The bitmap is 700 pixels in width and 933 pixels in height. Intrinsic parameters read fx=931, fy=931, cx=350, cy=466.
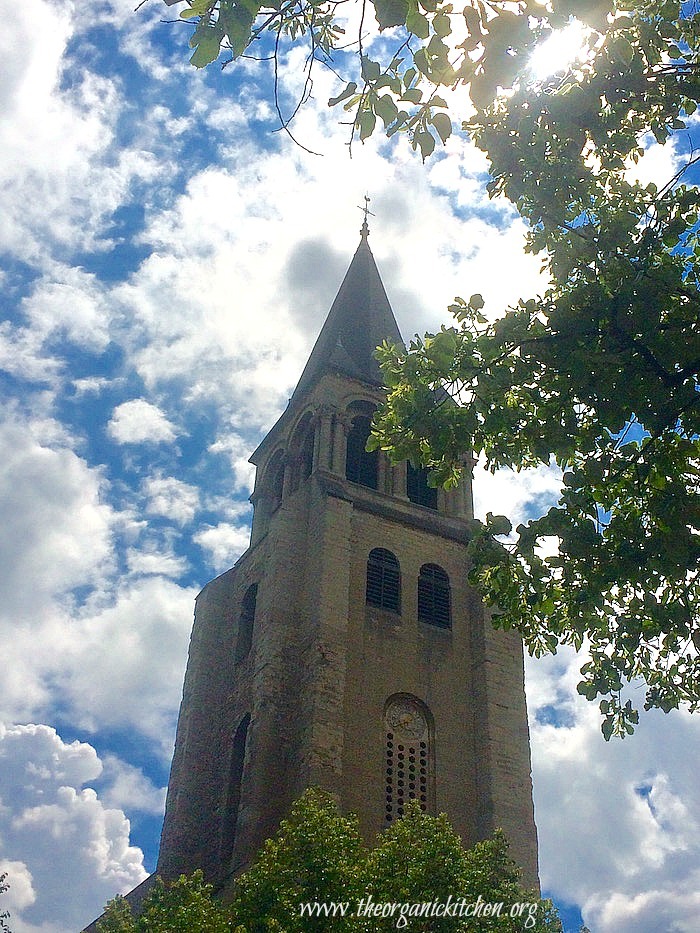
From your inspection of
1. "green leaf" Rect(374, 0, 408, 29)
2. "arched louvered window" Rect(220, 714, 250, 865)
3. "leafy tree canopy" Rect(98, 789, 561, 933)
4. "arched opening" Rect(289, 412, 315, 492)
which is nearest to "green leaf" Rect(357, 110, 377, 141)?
"green leaf" Rect(374, 0, 408, 29)

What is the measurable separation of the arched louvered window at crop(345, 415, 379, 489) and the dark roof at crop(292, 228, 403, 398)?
174 cm

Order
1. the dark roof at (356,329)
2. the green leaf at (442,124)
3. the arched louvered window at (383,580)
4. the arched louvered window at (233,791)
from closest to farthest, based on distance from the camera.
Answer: the green leaf at (442,124)
the arched louvered window at (233,791)
the arched louvered window at (383,580)
the dark roof at (356,329)

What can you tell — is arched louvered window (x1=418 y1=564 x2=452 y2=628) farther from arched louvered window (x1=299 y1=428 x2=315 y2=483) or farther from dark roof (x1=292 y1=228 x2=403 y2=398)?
dark roof (x1=292 y1=228 x2=403 y2=398)

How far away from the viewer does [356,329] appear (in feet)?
112

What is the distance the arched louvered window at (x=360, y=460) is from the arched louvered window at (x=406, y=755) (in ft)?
24.5

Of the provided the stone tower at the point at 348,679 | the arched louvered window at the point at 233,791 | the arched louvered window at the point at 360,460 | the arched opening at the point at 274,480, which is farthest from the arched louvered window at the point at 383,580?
the arched opening at the point at 274,480

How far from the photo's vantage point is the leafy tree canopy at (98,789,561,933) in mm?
14469

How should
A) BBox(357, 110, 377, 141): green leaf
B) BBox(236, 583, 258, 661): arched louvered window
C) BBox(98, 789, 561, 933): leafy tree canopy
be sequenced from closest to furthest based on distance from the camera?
BBox(357, 110, 377, 141): green leaf
BBox(98, 789, 561, 933): leafy tree canopy
BBox(236, 583, 258, 661): arched louvered window

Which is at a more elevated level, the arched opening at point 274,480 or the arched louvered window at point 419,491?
the arched opening at point 274,480

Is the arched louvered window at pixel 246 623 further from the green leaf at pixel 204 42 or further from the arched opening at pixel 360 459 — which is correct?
the green leaf at pixel 204 42

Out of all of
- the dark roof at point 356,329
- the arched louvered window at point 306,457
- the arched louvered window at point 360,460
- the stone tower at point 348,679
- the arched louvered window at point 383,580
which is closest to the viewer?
the stone tower at point 348,679

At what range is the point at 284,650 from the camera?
23188 mm

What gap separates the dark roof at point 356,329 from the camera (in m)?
31.0

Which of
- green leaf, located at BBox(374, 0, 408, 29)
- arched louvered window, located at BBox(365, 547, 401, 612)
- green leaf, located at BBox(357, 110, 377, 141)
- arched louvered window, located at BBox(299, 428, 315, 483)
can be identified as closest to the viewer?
green leaf, located at BBox(374, 0, 408, 29)
